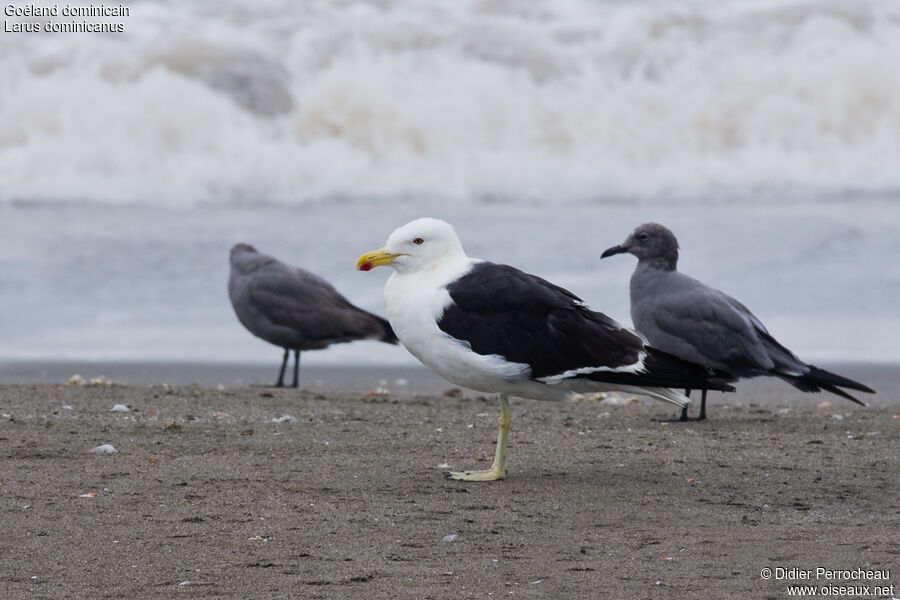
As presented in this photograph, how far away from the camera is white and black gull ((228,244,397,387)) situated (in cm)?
913

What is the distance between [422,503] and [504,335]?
2.58 ft

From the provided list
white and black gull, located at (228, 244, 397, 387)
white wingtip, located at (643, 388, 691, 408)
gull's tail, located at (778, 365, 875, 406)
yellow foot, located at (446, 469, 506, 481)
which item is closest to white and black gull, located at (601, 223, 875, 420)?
gull's tail, located at (778, 365, 875, 406)

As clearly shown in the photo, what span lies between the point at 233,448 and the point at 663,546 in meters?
2.29

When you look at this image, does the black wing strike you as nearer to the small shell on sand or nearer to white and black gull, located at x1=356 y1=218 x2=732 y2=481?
white and black gull, located at x1=356 y1=218 x2=732 y2=481

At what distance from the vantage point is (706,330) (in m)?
6.80

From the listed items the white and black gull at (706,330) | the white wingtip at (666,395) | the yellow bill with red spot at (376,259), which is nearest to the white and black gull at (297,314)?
the white and black gull at (706,330)

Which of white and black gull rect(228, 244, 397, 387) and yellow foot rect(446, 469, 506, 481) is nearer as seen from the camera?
yellow foot rect(446, 469, 506, 481)

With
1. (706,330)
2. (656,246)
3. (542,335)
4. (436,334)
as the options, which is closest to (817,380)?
(706,330)

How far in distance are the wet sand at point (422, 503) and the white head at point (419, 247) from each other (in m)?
0.85

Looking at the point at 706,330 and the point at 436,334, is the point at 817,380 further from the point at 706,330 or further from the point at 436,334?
the point at 436,334

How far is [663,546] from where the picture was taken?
155 inches

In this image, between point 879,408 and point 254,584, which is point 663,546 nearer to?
point 254,584

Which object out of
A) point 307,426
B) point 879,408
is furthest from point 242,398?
point 879,408

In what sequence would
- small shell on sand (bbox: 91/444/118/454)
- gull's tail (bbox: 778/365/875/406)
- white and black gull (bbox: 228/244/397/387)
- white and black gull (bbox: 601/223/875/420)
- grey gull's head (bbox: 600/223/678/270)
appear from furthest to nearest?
white and black gull (bbox: 228/244/397/387), grey gull's head (bbox: 600/223/678/270), white and black gull (bbox: 601/223/875/420), gull's tail (bbox: 778/365/875/406), small shell on sand (bbox: 91/444/118/454)
